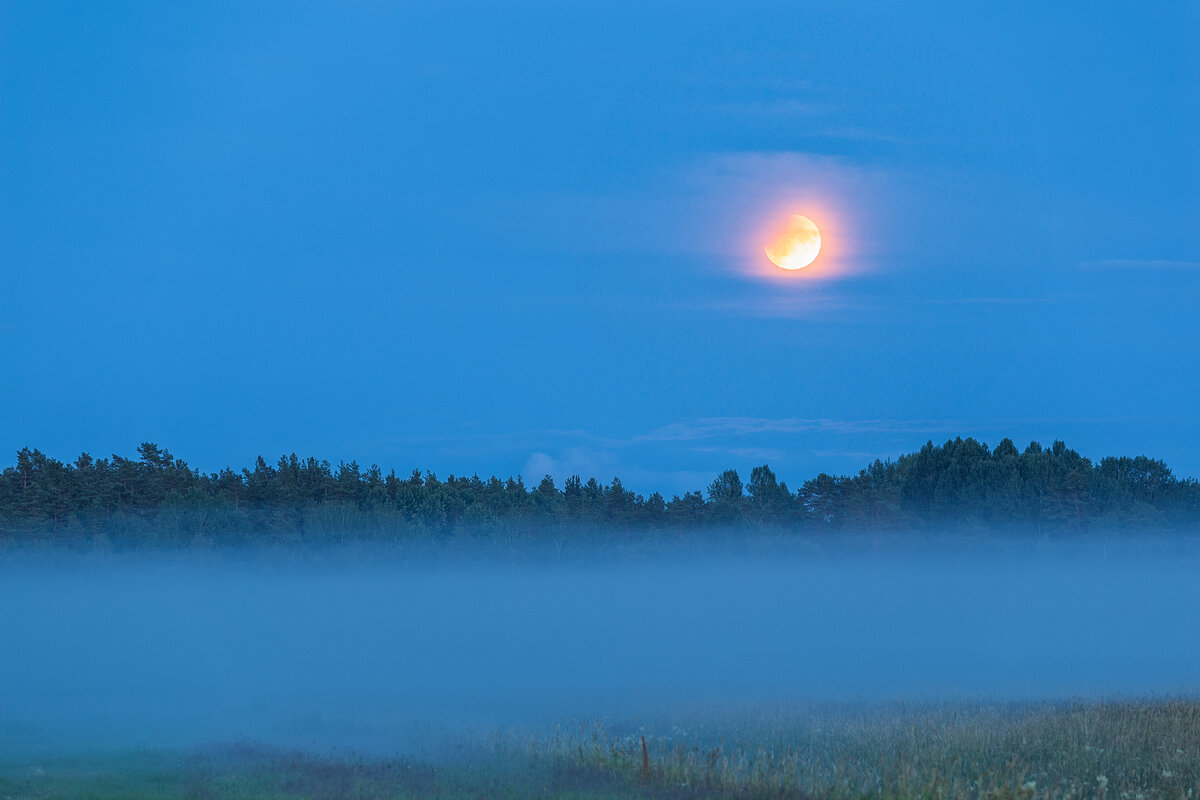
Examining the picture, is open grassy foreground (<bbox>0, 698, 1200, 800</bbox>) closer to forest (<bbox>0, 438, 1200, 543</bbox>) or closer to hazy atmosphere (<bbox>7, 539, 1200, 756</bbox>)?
hazy atmosphere (<bbox>7, 539, 1200, 756</bbox>)

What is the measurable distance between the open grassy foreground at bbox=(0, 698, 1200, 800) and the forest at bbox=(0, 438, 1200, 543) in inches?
4460

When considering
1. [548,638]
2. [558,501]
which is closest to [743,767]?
[548,638]

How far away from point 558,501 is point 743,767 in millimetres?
150200

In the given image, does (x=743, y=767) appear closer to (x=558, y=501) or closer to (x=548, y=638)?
(x=548, y=638)

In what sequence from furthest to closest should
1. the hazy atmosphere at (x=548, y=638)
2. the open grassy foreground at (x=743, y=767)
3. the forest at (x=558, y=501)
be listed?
the forest at (x=558, y=501), the hazy atmosphere at (x=548, y=638), the open grassy foreground at (x=743, y=767)

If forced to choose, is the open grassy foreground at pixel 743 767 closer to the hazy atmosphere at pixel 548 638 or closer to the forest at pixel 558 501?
the hazy atmosphere at pixel 548 638

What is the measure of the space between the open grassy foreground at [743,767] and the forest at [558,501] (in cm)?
11329

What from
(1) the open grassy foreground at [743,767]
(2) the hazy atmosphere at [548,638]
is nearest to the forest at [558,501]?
(2) the hazy atmosphere at [548,638]

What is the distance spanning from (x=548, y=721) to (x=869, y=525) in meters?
126

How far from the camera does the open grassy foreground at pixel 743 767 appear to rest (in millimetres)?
26344

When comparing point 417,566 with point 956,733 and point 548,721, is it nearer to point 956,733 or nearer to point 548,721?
point 548,721

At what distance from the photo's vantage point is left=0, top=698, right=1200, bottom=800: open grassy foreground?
2634 cm

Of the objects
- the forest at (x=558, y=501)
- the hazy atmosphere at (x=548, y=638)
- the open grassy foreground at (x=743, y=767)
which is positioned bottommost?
the open grassy foreground at (x=743, y=767)

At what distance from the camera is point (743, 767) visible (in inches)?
1129
